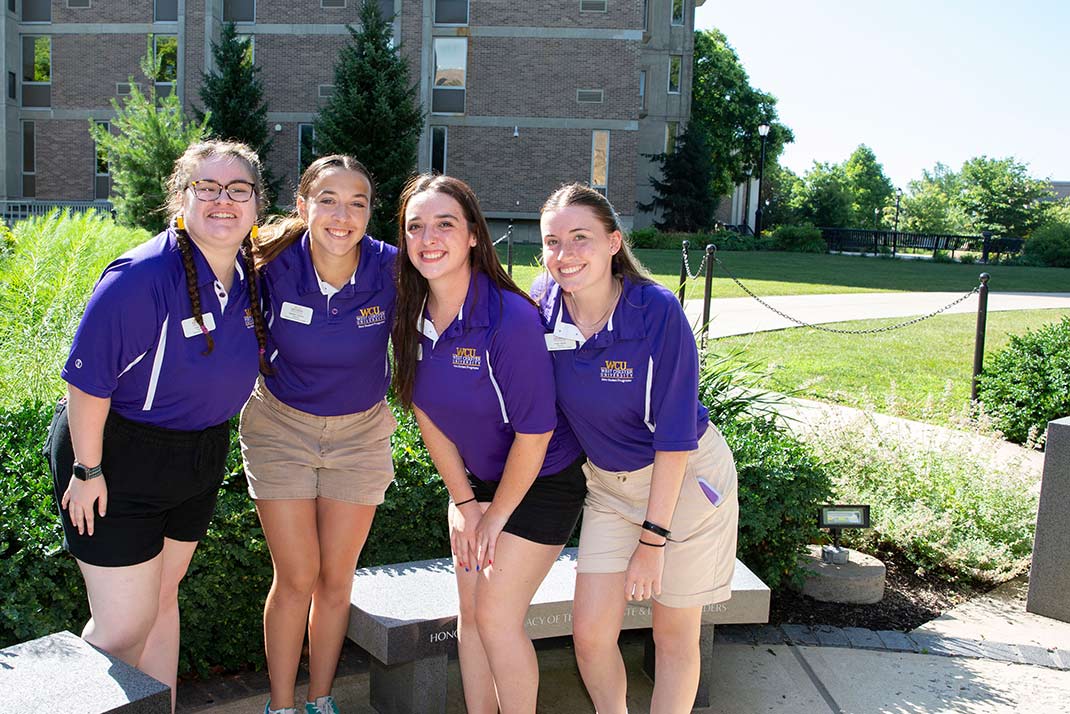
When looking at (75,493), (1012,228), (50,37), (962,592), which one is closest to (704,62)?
(1012,228)

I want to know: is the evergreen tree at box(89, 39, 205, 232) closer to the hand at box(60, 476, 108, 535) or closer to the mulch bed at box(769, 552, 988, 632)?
the mulch bed at box(769, 552, 988, 632)

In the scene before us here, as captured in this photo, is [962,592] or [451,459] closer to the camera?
[451,459]

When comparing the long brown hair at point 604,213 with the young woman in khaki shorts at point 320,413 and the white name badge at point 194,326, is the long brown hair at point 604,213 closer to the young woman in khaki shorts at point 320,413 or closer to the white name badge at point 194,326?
the young woman in khaki shorts at point 320,413

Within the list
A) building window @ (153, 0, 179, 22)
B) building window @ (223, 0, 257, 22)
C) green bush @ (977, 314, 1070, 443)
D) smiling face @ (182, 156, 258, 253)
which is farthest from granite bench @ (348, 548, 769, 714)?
building window @ (153, 0, 179, 22)

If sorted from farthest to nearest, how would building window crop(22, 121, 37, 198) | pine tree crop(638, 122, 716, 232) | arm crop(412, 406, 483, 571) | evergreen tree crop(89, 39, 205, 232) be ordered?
1. pine tree crop(638, 122, 716, 232)
2. building window crop(22, 121, 37, 198)
3. evergreen tree crop(89, 39, 205, 232)
4. arm crop(412, 406, 483, 571)

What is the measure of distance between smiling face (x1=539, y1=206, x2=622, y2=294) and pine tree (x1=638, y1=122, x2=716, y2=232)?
114ft

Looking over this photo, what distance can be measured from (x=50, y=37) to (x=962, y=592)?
3490cm

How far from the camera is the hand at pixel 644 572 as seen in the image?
9.29 ft

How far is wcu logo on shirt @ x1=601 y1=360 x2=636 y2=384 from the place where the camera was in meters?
2.82

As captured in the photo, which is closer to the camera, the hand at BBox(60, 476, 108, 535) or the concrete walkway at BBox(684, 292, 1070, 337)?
the hand at BBox(60, 476, 108, 535)

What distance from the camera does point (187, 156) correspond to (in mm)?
2861

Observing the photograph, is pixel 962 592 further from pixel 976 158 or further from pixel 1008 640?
pixel 976 158

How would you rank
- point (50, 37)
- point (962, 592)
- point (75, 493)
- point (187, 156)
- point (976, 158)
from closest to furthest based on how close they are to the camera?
point (75, 493) → point (187, 156) → point (962, 592) → point (50, 37) → point (976, 158)

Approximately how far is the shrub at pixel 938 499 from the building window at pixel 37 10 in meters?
34.0
